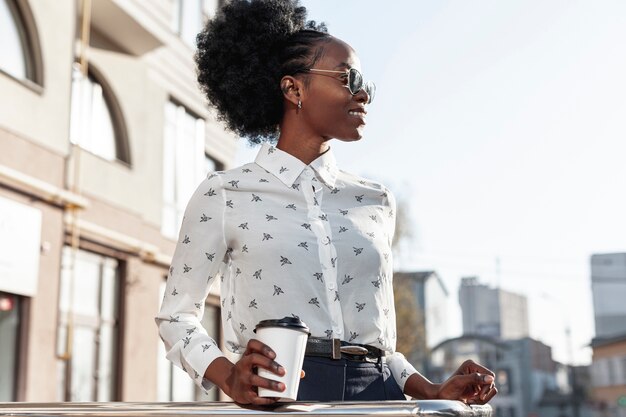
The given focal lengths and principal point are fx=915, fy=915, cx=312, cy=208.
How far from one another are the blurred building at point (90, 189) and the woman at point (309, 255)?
27.6 ft

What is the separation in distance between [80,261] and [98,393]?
1.79 m

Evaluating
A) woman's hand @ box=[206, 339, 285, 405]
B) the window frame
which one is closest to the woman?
woman's hand @ box=[206, 339, 285, 405]

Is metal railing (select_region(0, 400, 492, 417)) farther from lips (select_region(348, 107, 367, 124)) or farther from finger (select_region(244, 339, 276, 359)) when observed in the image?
lips (select_region(348, 107, 367, 124))

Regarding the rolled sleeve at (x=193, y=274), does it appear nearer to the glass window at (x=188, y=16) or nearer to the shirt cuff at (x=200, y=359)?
the shirt cuff at (x=200, y=359)

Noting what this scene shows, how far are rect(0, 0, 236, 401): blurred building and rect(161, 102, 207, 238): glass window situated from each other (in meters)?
0.03

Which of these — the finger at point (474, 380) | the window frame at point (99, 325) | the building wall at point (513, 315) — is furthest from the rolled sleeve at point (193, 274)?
the building wall at point (513, 315)

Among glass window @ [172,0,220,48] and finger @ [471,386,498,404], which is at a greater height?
glass window @ [172,0,220,48]

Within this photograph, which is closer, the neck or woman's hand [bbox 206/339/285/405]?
woman's hand [bbox 206/339/285/405]

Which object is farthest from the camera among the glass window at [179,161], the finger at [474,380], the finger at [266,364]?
the glass window at [179,161]

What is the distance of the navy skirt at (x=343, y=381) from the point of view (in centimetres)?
177

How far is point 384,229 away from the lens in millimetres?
2064

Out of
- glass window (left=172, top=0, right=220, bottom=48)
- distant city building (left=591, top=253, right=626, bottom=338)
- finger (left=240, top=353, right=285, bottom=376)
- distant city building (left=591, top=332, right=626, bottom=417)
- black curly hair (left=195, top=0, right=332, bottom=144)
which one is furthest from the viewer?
distant city building (left=591, top=253, right=626, bottom=338)

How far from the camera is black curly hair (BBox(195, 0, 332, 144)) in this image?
7.36 ft

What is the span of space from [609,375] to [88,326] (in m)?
46.8
